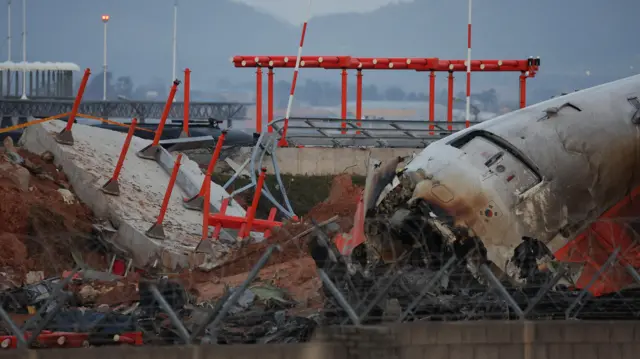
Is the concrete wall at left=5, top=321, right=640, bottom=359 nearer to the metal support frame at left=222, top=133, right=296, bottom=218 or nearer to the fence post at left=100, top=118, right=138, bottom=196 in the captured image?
the fence post at left=100, top=118, right=138, bottom=196

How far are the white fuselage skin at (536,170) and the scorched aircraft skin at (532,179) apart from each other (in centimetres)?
1

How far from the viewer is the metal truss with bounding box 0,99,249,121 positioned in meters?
73.7

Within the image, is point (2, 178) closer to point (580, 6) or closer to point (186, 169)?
point (186, 169)

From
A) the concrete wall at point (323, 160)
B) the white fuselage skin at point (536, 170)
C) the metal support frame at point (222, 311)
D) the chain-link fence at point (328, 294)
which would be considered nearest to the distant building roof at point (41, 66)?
the concrete wall at point (323, 160)

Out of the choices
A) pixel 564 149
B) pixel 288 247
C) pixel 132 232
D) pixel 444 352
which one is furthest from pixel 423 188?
pixel 132 232

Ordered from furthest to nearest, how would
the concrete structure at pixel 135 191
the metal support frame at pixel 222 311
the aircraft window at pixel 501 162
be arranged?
the concrete structure at pixel 135 191 → the aircraft window at pixel 501 162 → the metal support frame at pixel 222 311

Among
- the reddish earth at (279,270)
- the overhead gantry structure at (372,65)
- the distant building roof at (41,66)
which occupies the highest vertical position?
the distant building roof at (41,66)

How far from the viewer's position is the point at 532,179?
1634cm

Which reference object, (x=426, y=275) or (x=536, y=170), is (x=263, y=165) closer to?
(x=536, y=170)

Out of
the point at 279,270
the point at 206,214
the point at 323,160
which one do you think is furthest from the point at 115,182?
the point at 323,160

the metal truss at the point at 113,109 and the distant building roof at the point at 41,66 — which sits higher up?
the distant building roof at the point at 41,66

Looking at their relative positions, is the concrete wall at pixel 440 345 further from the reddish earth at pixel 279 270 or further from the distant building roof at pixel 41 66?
the distant building roof at pixel 41 66

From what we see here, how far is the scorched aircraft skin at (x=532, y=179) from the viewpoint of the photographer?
628 inches

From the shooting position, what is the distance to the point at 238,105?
9250 cm
